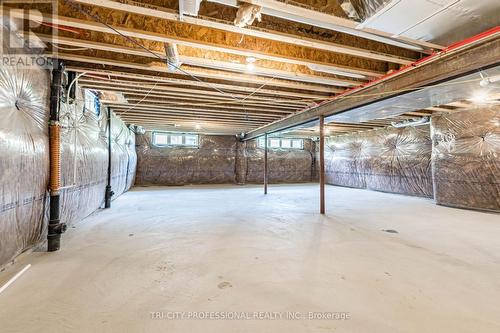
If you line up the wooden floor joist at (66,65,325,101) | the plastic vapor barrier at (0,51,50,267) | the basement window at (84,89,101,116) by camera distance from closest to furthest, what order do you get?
the plastic vapor barrier at (0,51,50,267)
the wooden floor joist at (66,65,325,101)
the basement window at (84,89,101,116)

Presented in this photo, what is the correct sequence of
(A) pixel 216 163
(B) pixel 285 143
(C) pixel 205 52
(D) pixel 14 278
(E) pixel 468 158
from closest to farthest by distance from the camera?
(D) pixel 14 278, (C) pixel 205 52, (E) pixel 468 158, (A) pixel 216 163, (B) pixel 285 143

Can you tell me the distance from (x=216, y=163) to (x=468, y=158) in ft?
22.8

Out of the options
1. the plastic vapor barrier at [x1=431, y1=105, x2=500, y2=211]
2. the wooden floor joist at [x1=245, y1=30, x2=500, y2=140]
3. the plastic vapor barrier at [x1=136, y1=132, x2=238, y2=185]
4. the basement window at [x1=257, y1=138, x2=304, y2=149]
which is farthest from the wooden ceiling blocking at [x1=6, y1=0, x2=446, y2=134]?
the basement window at [x1=257, y1=138, x2=304, y2=149]

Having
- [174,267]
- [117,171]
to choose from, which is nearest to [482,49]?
[174,267]

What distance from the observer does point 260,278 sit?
168 cm

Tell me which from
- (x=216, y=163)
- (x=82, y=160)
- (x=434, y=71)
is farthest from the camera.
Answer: (x=216, y=163)

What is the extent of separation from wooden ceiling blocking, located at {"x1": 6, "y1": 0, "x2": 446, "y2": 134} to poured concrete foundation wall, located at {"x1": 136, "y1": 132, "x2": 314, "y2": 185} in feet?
14.5

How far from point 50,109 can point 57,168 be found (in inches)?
23.3

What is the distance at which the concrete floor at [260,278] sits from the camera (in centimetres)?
123

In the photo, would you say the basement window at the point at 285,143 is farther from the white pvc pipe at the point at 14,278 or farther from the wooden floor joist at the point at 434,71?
the white pvc pipe at the point at 14,278

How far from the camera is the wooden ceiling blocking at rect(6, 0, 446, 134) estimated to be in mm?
1667

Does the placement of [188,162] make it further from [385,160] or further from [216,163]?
[385,160]

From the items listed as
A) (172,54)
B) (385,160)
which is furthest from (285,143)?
(172,54)

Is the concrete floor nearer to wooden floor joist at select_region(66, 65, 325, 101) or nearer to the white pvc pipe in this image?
the white pvc pipe
